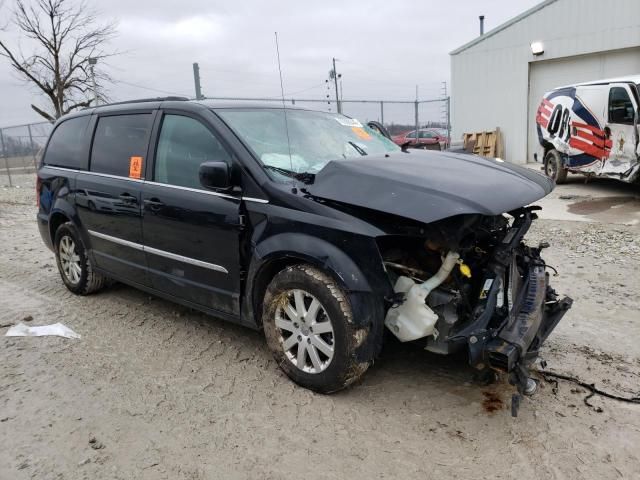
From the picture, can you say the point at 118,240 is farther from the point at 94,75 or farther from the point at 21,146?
the point at 21,146

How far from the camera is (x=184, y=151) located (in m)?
3.75

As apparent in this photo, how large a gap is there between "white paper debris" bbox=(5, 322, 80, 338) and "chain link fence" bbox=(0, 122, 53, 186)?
15823 millimetres

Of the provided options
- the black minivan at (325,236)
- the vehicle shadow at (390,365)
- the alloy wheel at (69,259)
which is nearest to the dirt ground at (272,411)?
the vehicle shadow at (390,365)

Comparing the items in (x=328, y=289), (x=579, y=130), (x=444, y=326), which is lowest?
(x=444, y=326)

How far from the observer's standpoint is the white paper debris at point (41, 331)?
165 inches

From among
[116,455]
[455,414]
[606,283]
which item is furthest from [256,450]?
[606,283]

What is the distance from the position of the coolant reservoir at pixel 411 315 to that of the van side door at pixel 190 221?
3.59 ft

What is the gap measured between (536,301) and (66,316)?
386 centimetres

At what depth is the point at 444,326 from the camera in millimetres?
2947

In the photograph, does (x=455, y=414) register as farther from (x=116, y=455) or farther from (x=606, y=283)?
(x=606, y=283)

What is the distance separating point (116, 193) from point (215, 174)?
1.43 meters

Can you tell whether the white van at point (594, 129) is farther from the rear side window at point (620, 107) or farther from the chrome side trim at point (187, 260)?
the chrome side trim at point (187, 260)

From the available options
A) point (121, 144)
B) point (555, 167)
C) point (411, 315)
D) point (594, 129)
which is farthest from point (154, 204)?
point (555, 167)

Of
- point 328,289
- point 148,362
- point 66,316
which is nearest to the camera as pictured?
point 328,289
